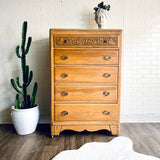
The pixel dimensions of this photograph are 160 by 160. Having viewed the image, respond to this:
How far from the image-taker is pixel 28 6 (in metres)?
2.54

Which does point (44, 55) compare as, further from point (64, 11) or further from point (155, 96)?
point (155, 96)

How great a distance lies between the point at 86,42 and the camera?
6.80 feet

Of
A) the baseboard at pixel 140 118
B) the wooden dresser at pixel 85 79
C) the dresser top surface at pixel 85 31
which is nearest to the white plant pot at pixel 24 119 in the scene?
the wooden dresser at pixel 85 79

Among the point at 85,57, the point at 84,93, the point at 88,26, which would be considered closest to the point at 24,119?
the point at 84,93

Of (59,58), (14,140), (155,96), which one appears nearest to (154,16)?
(155,96)

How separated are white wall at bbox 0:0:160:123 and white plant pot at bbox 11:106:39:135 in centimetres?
42

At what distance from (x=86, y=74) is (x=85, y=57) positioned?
215 mm

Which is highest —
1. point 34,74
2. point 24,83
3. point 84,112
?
point 34,74

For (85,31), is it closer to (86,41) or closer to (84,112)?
(86,41)

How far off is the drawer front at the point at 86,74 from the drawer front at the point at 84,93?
0.09m

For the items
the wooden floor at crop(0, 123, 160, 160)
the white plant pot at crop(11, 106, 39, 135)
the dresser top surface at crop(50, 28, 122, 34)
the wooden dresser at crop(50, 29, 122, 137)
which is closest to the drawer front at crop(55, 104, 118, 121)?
the wooden dresser at crop(50, 29, 122, 137)

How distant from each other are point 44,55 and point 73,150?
150 centimetres

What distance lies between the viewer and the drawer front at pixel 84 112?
6.98ft

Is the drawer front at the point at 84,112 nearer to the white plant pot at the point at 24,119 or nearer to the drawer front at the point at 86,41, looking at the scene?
the white plant pot at the point at 24,119
